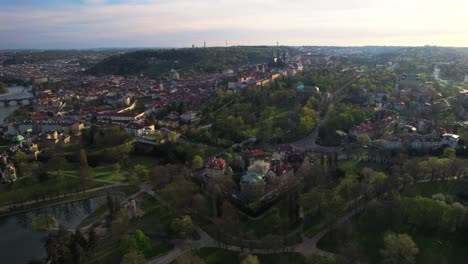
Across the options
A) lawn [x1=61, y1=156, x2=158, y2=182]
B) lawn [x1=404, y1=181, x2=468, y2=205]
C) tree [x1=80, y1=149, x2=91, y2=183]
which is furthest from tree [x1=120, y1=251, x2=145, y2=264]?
lawn [x1=404, y1=181, x2=468, y2=205]

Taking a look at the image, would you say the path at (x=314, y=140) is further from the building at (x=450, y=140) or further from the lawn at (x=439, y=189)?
the lawn at (x=439, y=189)

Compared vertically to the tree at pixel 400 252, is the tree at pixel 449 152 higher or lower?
higher

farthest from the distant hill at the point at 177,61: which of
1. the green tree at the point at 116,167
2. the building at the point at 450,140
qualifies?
the building at the point at 450,140

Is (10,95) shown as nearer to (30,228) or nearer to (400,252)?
(30,228)

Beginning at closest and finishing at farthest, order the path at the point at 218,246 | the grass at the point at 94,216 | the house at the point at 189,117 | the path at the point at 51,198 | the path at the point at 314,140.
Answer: the path at the point at 218,246, the grass at the point at 94,216, the path at the point at 51,198, the path at the point at 314,140, the house at the point at 189,117

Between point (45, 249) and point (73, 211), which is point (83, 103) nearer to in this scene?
point (73, 211)

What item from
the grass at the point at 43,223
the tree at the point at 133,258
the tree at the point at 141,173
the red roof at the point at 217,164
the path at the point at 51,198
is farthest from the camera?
the tree at the point at 141,173

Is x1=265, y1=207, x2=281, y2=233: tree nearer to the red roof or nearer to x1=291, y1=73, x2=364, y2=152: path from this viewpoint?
the red roof

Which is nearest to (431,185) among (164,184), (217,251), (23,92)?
(217,251)
